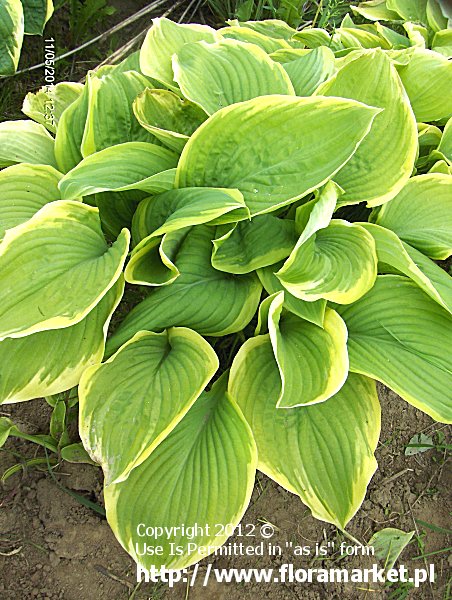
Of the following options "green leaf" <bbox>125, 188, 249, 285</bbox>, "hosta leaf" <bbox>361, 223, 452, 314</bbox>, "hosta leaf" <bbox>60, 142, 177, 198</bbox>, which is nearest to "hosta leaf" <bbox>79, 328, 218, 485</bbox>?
"green leaf" <bbox>125, 188, 249, 285</bbox>

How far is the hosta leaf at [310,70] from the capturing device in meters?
1.20

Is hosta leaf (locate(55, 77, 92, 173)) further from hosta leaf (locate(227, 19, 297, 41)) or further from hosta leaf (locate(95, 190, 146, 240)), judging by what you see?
hosta leaf (locate(227, 19, 297, 41))

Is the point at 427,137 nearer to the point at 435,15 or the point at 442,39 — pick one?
the point at 442,39

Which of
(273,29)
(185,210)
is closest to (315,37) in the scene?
(273,29)

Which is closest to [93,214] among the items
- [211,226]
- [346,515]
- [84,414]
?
[211,226]

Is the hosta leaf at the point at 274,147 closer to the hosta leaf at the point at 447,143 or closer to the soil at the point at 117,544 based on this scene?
the hosta leaf at the point at 447,143

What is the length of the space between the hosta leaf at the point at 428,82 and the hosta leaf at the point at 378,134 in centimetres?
23

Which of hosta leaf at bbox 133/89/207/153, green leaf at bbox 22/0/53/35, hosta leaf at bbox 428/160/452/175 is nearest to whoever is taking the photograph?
hosta leaf at bbox 133/89/207/153

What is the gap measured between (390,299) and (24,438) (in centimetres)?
75

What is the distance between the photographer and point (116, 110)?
115cm

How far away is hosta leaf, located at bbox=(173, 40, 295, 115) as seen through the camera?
44.1 inches

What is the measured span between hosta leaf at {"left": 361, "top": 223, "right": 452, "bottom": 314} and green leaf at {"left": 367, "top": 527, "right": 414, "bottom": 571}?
529 millimetres

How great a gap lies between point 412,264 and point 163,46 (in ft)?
2.24

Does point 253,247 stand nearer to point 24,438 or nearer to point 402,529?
point 24,438
